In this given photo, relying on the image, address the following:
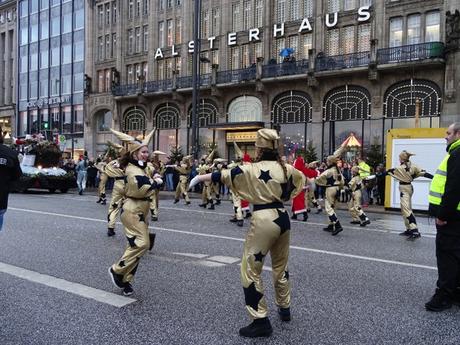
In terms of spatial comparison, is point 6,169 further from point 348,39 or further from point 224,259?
point 348,39

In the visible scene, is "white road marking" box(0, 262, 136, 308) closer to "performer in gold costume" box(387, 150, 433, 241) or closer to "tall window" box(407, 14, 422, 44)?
"performer in gold costume" box(387, 150, 433, 241)

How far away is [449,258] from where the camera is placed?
16.5ft

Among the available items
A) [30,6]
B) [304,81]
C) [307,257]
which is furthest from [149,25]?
[307,257]

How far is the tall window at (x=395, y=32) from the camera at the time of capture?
86.6 ft

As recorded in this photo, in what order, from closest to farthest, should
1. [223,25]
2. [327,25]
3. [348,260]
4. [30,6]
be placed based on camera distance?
[348,260]
[327,25]
[223,25]
[30,6]

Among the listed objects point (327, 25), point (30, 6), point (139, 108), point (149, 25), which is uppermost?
point (30, 6)

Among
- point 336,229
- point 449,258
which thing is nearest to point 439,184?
point 449,258

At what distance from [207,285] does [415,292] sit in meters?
2.44

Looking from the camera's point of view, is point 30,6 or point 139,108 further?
point 30,6

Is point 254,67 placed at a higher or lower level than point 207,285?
higher

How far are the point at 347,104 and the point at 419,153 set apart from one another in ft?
41.8

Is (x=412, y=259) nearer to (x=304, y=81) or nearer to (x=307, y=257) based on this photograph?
(x=307, y=257)

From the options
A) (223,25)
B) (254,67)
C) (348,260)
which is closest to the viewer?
(348,260)

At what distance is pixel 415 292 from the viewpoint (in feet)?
18.6
